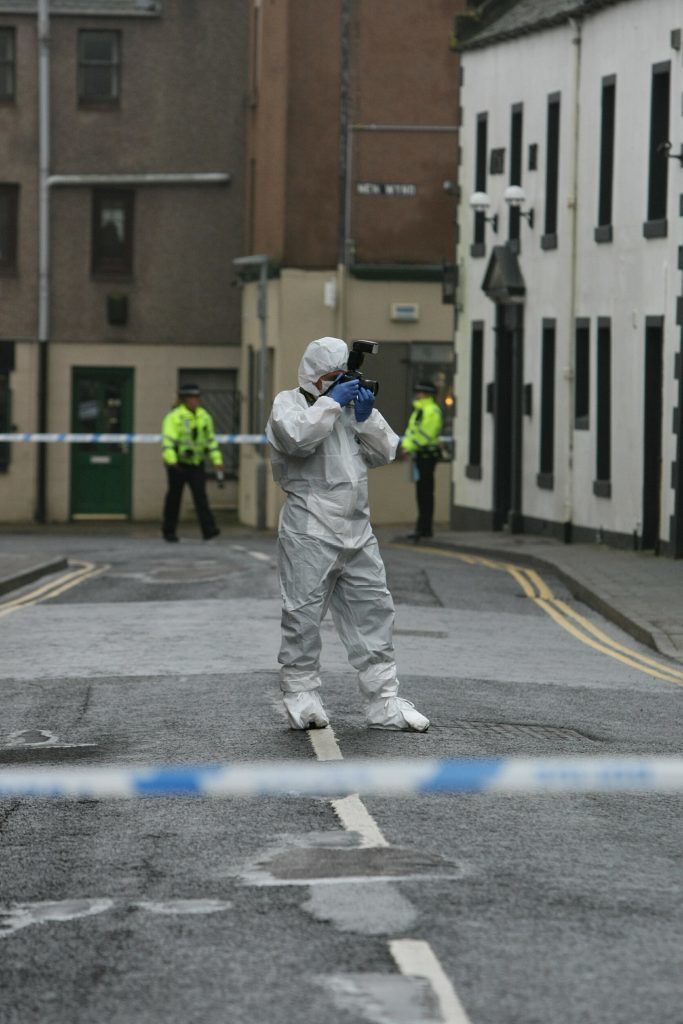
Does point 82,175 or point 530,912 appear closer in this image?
point 530,912

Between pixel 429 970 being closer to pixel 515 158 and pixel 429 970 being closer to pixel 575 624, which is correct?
pixel 575 624

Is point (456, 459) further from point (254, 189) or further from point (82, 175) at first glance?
point (82, 175)

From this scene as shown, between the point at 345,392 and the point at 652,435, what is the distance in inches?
625

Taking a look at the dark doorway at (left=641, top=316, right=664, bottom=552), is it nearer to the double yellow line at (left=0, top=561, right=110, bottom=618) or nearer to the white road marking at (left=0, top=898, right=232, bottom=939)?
the double yellow line at (left=0, top=561, right=110, bottom=618)

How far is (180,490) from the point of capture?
2831 cm

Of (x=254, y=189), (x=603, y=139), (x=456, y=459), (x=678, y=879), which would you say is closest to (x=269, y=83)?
(x=254, y=189)

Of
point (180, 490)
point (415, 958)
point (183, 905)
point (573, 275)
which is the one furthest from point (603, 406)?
point (415, 958)

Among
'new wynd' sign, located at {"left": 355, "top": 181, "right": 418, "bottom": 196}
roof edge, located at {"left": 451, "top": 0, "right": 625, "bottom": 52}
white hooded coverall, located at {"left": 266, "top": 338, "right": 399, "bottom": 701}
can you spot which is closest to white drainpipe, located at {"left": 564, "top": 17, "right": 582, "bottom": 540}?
roof edge, located at {"left": 451, "top": 0, "right": 625, "bottom": 52}

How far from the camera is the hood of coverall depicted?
10.5 m

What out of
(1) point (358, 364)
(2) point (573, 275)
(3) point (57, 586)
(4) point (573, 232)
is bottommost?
(3) point (57, 586)

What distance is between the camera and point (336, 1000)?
18.2 feet

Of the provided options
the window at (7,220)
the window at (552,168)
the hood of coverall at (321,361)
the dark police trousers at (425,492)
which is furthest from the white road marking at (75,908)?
the window at (7,220)

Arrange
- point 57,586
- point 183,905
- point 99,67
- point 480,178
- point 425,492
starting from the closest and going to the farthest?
point 183,905
point 57,586
point 425,492
point 480,178
point 99,67

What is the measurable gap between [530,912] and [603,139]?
22.2 metres
